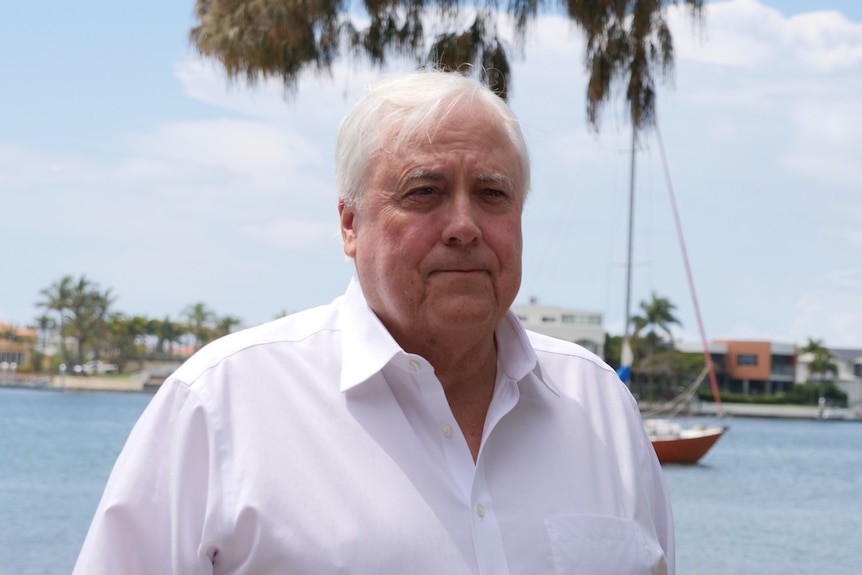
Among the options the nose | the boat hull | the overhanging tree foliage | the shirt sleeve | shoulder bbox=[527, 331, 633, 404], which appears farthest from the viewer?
the boat hull

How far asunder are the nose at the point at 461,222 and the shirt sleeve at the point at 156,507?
1.61ft

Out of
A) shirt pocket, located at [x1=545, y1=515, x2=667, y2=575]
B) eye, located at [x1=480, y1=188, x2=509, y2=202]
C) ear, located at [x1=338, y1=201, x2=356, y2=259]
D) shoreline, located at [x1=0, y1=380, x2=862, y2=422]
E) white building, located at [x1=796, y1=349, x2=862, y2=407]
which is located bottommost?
shoreline, located at [x1=0, y1=380, x2=862, y2=422]

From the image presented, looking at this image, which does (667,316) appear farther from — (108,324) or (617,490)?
(617,490)

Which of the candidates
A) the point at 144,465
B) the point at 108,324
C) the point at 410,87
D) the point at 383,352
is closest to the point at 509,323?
the point at 383,352

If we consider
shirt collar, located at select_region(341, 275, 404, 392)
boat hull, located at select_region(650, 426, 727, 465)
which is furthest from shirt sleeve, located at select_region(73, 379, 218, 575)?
boat hull, located at select_region(650, 426, 727, 465)

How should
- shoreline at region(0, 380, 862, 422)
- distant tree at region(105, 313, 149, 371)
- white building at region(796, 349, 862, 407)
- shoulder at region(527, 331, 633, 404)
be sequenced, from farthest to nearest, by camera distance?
distant tree at region(105, 313, 149, 371) → white building at region(796, 349, 862, 407) → shoreline at region(0, 380, 862, 422) → shoulder at region(527, 331, 633, 404)

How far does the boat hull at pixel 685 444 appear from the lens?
4029 cm

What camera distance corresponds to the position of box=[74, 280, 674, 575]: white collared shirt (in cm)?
187

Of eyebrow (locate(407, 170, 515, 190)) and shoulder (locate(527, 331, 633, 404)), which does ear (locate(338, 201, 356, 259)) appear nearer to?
eyebrow (locate(407, 170, 515, 190))

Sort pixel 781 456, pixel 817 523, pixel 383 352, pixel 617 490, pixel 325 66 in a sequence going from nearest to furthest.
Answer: pixel 383 352 → pixel 617 490 → pixel 325 66 → pixel 817 523 → pixel 781 456

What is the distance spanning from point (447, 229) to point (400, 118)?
0.69 feet

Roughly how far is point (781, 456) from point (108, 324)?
72618 millimetres

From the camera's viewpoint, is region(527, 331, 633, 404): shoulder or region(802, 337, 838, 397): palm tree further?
region(802, 337, 838, 397): palm tree

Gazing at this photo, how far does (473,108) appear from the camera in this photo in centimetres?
209
